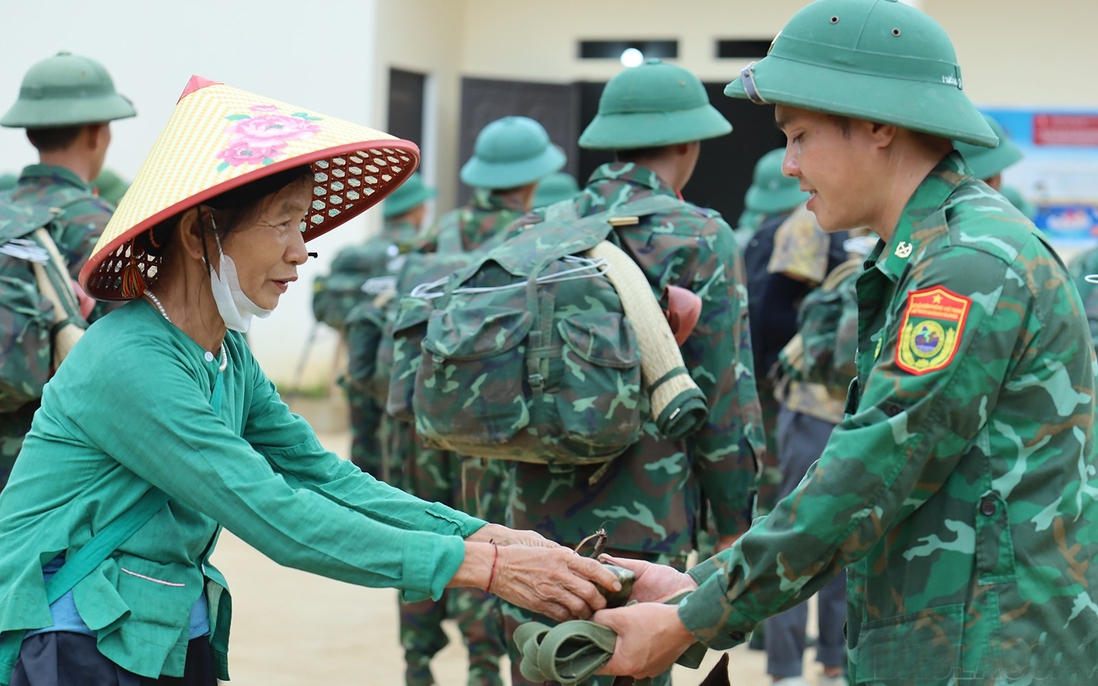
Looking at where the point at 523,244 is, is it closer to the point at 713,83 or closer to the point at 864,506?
the point at 864,506

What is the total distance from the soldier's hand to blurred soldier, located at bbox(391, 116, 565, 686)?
1605 mm

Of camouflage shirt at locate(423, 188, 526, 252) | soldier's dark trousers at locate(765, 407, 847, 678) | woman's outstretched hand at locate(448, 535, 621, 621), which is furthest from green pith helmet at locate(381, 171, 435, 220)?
woman's outstretched hand at locate(448, 535, 621, 621)

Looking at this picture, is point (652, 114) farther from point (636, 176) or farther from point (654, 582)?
point (654, 582)

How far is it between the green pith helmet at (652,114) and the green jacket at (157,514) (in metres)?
2.02

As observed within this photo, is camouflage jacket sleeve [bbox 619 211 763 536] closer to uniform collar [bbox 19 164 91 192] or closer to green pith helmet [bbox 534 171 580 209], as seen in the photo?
uniform collar [bbox 19 164 91 192]

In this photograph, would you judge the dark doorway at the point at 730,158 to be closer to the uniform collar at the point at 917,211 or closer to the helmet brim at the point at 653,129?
the helmet brim at the point at 653,129

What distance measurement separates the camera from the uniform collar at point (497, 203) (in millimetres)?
6617

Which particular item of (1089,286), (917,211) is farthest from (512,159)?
(917,211)

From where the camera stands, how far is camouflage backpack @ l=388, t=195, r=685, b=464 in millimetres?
3670

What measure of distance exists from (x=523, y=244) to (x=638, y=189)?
0.47 meters

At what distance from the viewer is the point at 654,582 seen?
2947mm

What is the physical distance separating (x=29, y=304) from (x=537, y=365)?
6.02ft

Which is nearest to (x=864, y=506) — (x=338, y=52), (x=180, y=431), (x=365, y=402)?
(x=180, y=431)

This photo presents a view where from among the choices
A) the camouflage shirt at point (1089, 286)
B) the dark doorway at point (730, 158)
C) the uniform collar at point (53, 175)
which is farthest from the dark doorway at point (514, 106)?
the uniform collar at point (53, 175)
